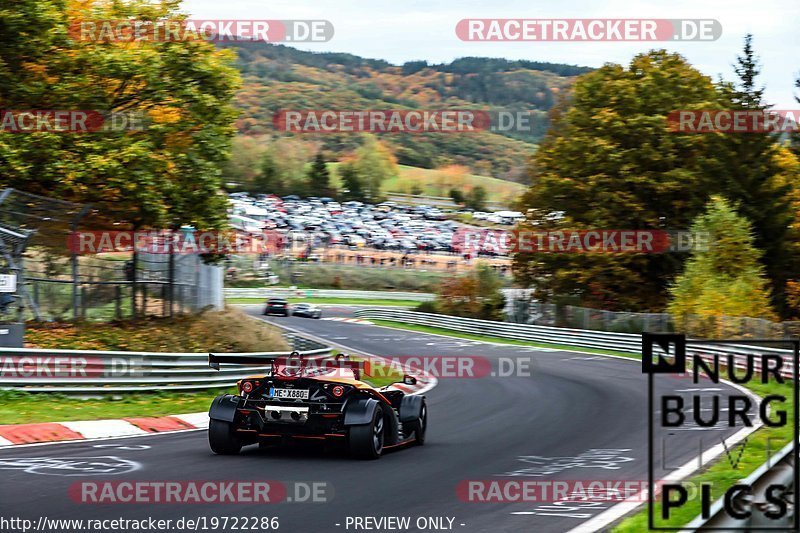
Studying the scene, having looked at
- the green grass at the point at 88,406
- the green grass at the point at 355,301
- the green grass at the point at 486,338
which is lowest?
the green grass at the point at 486,338

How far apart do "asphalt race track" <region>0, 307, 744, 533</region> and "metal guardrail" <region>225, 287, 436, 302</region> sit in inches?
2143

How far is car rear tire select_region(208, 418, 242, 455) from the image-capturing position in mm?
12539

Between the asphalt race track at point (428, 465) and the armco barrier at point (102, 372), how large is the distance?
449 centimetres

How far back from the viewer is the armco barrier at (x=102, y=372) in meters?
18.2

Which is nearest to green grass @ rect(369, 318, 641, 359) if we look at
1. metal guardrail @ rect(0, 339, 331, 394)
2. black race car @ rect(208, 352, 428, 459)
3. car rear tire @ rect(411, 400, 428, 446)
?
metal guardrail @ rect(0, 339, 331, 394)

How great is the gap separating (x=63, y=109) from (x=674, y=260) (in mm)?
31086

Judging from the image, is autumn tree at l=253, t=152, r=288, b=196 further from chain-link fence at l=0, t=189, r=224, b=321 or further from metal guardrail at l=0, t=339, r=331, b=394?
metal guardrail at l=0, t=339, r=331, b=394

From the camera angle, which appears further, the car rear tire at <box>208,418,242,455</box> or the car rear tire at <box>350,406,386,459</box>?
the car rear tire at <box>208,418,242,455</box>

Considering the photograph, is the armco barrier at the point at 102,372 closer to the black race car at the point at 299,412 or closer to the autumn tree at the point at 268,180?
the black race car at the point at 299,412

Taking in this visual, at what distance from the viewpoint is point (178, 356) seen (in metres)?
21.0

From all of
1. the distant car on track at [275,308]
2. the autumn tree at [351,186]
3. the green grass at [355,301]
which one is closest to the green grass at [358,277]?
the green grass at [355,301]

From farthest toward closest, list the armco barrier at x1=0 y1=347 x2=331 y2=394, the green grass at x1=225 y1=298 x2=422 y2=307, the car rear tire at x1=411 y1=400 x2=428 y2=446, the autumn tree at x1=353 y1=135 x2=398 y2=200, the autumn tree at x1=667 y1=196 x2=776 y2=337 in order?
the autumn tree at x1=353 y1=135 x2=398 y2=200, the green grass at x1=225 y1=298 x2=422 y2=307, the autumn tree at x1=667 y1=196 x2=776 y2=337, the armco barrier at x1=0 y1=347 x2=331 y2=394, the car rear tire at x1=411 y1=400 x2=428 y2=446

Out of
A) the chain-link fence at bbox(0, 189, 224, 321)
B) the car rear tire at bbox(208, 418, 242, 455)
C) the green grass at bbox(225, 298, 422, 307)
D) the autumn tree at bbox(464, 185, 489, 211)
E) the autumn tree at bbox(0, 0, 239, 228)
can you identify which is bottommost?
the green grass at bbox(225, 298, 422, 307)

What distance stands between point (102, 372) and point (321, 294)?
6008cm
